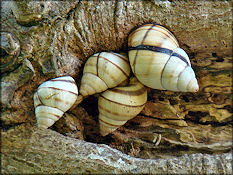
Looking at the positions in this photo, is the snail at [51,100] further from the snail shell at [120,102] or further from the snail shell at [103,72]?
the snail shell at [120,102]

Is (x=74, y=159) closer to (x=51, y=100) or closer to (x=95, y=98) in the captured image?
(x=51, y=100)

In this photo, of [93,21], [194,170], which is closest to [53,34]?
[93,21]

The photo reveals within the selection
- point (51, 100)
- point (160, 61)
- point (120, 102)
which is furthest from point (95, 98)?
point (160, 61)

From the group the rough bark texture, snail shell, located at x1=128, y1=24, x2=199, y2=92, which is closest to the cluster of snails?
snail shell, located at x1=128, y1=24, x2=199, y2=92

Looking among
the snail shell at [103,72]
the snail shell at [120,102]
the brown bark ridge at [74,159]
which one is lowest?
the brown bark ridge at [74,159]

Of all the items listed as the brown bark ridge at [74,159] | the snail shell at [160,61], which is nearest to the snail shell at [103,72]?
the snail shell at [160,61]

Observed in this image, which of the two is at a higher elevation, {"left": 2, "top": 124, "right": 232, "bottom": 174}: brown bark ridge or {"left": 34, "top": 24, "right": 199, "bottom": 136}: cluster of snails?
{"left": 34, "top": 24, "right": 199, "bottom": 136}: cluster of snails

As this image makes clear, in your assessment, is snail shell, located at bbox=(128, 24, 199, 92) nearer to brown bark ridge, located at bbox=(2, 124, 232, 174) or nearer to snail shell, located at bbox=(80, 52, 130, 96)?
snail shell, located at bbox=(80, 52, 130, 96)

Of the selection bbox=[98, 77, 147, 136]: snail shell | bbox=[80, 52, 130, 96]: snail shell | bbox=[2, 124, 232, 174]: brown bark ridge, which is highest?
bbox=[80, 52, 130, 96]: snail shell
